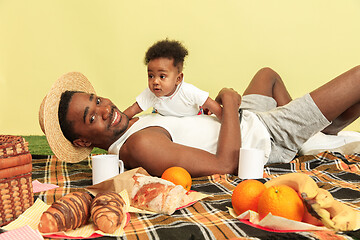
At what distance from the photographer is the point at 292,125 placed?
2.28m

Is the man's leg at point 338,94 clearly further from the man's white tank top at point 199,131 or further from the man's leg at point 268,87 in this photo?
the man's leg at point 268,87

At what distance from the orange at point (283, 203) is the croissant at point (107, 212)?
19.2 inches

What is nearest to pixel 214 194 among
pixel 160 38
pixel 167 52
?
pixel 167 52

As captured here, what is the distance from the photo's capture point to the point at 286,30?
413 cm

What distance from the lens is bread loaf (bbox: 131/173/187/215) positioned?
1414mm

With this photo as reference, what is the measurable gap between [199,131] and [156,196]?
2.82 feet

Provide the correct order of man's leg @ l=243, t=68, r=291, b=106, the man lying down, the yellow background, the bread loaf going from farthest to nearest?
the yellow background
man's leg @ l=243, t=68, r=291, b=106
the man lying down
the bread loaf

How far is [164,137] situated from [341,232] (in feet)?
3.55

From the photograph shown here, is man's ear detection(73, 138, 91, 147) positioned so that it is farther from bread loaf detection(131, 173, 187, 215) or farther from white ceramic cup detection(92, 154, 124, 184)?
Answer: bread loaf detection(131, 173, 187, 215)

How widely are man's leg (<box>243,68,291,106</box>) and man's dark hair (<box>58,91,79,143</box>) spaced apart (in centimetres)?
143

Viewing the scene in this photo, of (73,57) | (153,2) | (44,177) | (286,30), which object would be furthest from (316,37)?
(44,177)

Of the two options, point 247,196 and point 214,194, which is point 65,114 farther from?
point 247,196

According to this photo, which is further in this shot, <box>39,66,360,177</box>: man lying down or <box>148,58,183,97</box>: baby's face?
<box>148,58,183,97</box>: baby's face

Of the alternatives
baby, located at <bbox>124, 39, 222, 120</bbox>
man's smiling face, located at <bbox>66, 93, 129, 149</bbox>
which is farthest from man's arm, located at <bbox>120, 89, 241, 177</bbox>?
baby, located at <bbox>124, 39, 222, 120</bbox>
